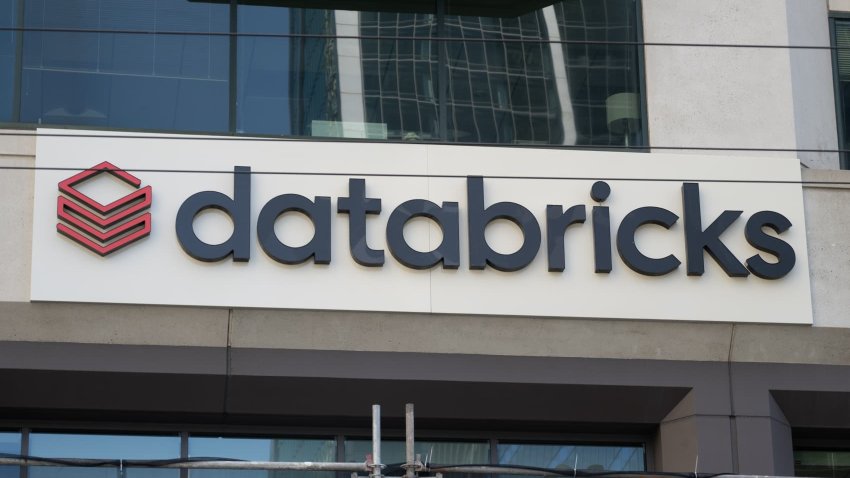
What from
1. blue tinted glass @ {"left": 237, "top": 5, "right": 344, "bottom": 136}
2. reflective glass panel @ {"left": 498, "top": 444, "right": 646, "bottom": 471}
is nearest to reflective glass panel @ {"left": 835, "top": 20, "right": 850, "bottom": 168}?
reflective glass panel @ {"left": 498, "top": 444, "right": 646, "bottom": 471}

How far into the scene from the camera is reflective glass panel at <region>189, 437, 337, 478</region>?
1447 centimetres

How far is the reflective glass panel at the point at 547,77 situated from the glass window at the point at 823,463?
3.85 metres

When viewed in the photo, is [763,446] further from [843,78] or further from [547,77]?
[843,78]

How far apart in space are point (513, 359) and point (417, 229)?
5.23 ft

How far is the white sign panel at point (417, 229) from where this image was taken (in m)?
13.7

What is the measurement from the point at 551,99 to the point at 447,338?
2.97 meters

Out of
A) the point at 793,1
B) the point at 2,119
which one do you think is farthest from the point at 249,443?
the point at 793,1

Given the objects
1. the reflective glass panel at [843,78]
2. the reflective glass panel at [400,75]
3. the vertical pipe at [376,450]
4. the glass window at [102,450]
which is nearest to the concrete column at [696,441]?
the reflective glass panel at [843,78]

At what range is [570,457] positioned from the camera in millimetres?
15023

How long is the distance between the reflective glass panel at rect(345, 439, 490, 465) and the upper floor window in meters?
3.17

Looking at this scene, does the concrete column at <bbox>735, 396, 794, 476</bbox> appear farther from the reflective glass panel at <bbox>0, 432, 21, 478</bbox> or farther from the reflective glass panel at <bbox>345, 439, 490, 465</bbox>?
the reflective glass panel at <bbox>0, 432, 21, 478</bbox>

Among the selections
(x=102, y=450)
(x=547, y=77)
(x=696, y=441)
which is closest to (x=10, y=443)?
(x=102, y=450)

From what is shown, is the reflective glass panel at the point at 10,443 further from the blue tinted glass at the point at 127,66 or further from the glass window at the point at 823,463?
the glass window at the point at 823,463

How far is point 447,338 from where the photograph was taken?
Result: 13.9 m
